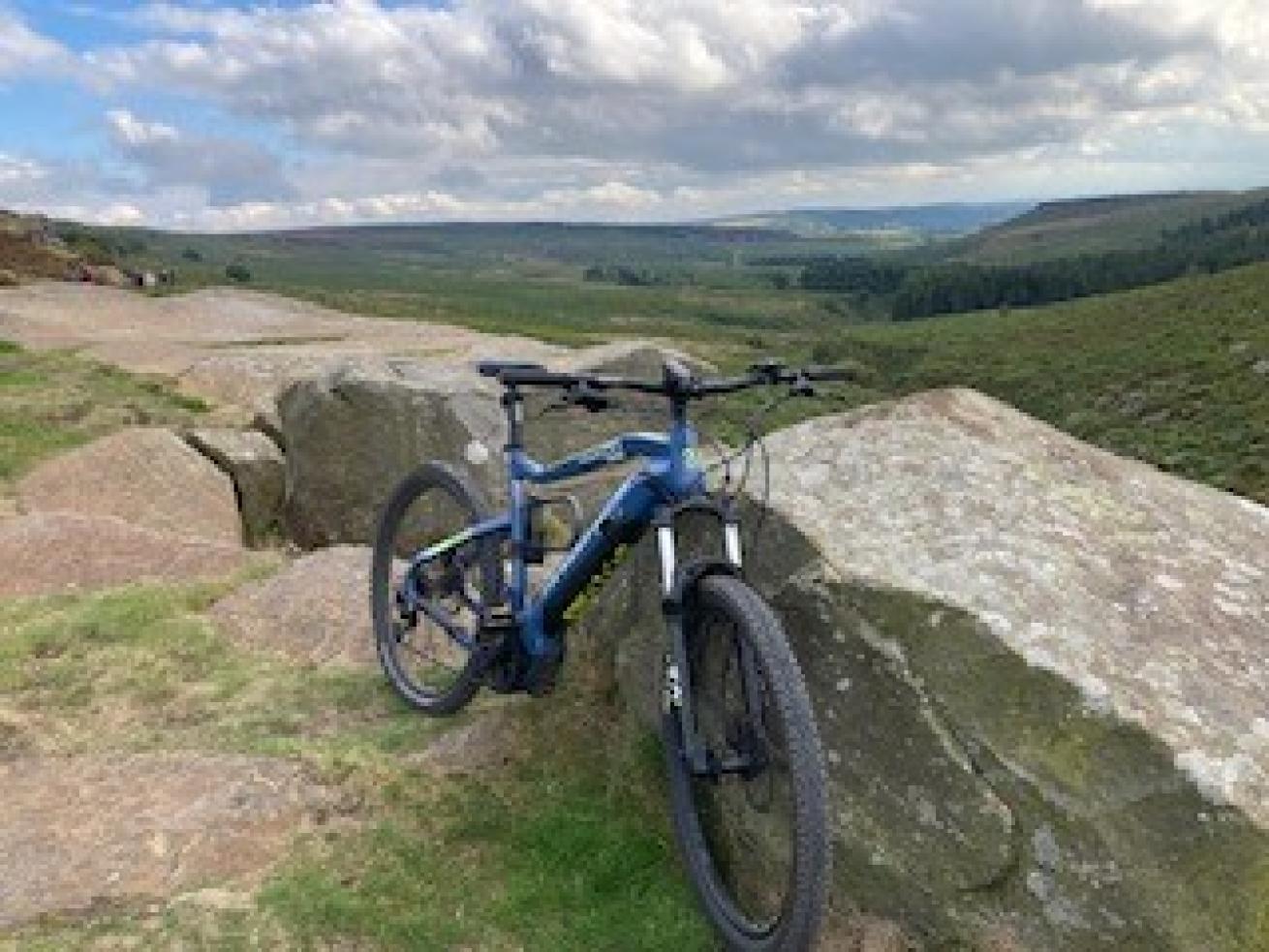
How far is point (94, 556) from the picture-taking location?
14891 millimetres

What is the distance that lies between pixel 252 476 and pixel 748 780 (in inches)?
634

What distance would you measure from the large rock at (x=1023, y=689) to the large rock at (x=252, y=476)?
46.4 ft

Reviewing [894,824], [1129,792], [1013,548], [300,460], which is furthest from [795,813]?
[300,460]

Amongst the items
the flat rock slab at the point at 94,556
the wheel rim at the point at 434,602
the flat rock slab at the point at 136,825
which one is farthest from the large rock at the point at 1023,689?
the flat rock slab at the point at 94,556

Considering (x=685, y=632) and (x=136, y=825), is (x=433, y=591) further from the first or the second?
(x=685, y=632)

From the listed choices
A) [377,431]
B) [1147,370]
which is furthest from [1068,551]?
[1147,370]

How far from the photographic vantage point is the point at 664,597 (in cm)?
696

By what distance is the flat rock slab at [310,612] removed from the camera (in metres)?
11.4

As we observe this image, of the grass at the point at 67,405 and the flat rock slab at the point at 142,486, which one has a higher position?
the flat rock slab at the point at 142,486

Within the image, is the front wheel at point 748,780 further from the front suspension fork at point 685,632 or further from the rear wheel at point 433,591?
the rear wheel at point 433,591

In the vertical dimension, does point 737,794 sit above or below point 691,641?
below

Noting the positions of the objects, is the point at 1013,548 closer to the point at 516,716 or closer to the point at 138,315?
the point at 516,716

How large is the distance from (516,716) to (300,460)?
11636 mm

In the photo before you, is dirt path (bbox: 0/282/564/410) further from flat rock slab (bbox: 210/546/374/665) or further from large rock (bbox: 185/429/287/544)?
flat rock slab (bbox: 210/546/374/665)
